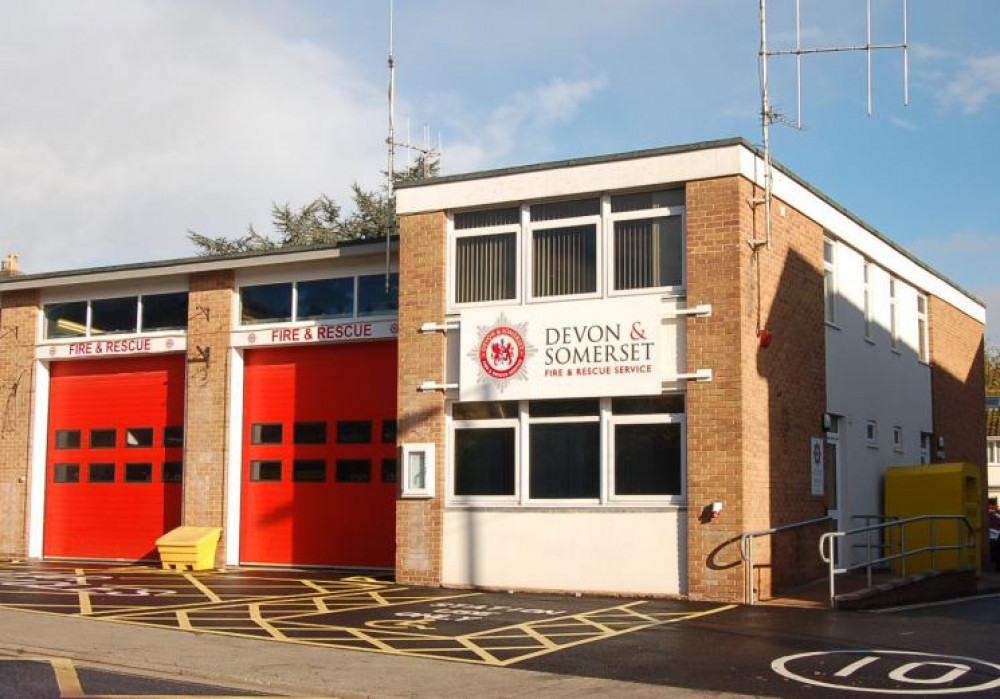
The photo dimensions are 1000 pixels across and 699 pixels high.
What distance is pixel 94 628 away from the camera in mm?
12766

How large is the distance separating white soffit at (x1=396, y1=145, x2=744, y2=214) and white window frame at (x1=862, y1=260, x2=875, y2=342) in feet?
20.0

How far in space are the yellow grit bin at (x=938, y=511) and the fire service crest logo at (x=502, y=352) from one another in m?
6.86

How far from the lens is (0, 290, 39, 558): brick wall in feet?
79.9

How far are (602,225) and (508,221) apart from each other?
154 cm

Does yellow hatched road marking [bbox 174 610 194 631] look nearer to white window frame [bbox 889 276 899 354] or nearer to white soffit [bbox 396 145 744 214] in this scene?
white soffit [bbox 396 145 744 214]

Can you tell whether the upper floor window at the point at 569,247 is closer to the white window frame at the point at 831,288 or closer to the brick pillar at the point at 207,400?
the white window frame at the point at 831,288

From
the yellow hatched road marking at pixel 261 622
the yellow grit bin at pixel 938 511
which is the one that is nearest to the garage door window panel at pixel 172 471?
the yellow hatched road marking at pixel 261 622

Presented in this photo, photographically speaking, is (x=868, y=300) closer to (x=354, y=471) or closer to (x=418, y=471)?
(x=418, y=471)

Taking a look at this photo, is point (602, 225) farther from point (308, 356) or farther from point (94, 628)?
point (94, 628)

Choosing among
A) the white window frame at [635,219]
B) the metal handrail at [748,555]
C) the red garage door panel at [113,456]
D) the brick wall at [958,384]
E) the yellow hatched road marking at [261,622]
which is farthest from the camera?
the brick wall at [958,384]

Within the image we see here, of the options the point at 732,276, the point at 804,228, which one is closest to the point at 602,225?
the point at 732,276

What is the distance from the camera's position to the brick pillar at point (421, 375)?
60.3ft

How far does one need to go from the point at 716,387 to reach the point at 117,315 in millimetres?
12914

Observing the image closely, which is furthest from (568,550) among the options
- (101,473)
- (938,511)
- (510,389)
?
(101,473)
